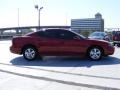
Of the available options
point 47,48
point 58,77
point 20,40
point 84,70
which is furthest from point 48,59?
point 58,77

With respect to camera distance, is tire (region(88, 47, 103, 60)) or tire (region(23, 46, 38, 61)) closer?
tire (region(88, 47, 103, 60))

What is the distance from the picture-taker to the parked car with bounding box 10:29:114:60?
570 inches

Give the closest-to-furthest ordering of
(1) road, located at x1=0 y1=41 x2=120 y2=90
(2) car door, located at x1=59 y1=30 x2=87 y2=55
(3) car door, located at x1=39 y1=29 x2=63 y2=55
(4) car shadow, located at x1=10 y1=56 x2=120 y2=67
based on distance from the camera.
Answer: (1) road, located at x1=0 y1=41 x2=120 y2=90
(4) car shadow, located at x1=10 y1=56 x2=120 y2=67
(2) car door, located at x1=59 y1=30 x2=87 y2=55
(3) car door, located at x1=39 y1=29 x2=63 y2=55

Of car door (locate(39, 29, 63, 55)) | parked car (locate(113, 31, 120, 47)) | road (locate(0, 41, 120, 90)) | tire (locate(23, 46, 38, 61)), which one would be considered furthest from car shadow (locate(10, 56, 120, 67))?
parked car (locate(113, 31, 120, 47))

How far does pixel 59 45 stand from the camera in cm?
1459

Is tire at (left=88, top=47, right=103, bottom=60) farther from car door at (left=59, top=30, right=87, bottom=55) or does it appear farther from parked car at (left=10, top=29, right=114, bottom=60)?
car door at (left=59, top=30, right=87, bottom=55)

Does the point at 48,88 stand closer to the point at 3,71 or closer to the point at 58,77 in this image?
the point at 58,77

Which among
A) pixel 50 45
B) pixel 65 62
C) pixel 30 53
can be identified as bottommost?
pixel 65 62

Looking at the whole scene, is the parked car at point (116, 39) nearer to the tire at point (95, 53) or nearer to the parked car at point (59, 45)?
the parked car at point (59, 45)

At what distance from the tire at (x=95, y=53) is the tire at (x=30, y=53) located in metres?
2.44

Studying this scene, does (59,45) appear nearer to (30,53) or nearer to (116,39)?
(30,53)

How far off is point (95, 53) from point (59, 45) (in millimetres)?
1647

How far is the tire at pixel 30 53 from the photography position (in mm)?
14641

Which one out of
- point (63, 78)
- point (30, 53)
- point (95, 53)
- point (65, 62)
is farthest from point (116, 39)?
point (63, 78)
